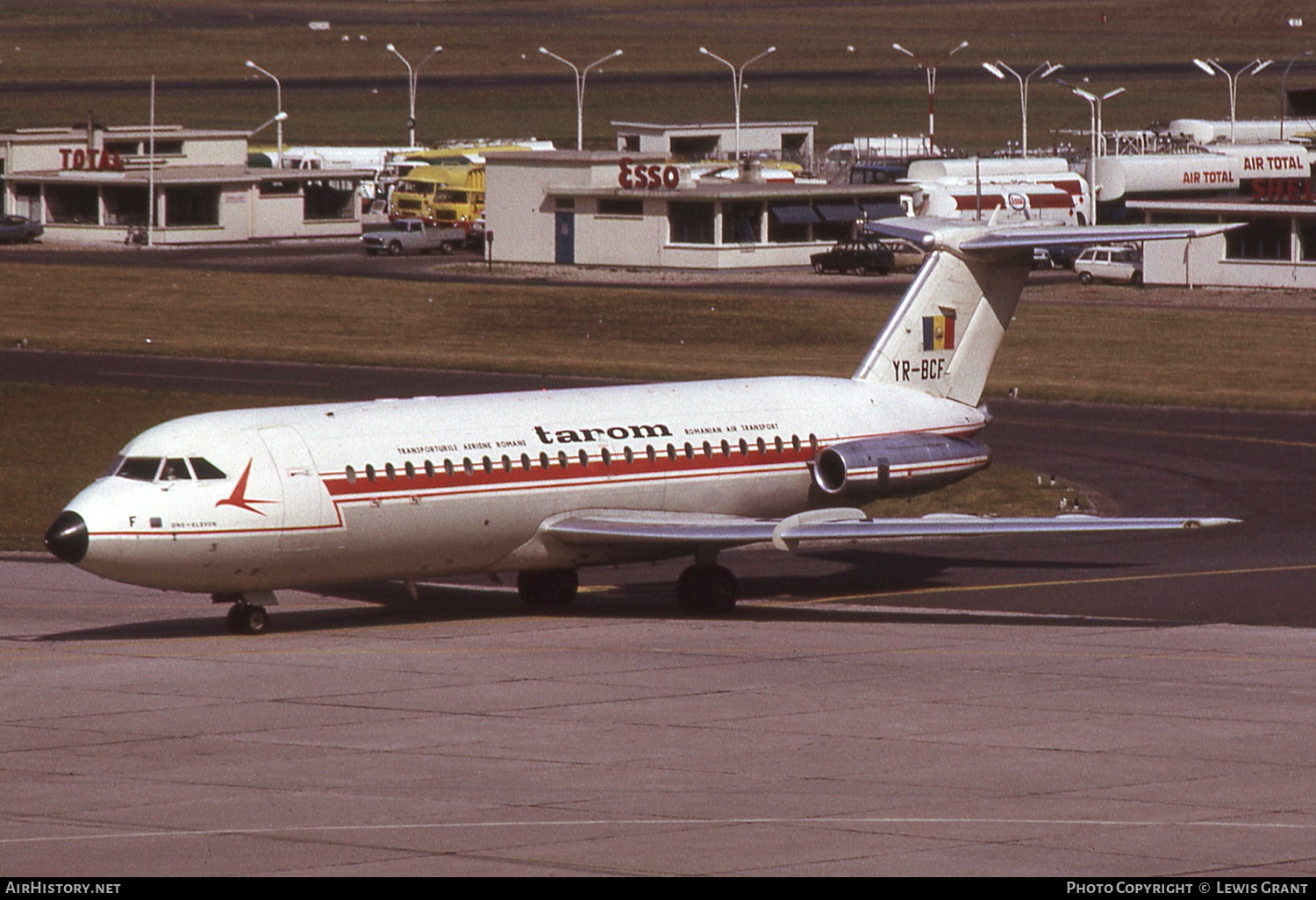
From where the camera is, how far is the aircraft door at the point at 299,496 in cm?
3147

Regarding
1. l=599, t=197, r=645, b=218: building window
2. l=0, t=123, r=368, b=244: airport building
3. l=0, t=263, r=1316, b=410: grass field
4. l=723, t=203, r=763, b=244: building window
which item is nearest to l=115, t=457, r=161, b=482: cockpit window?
l=0, t=263, r=1316, b=410: grass field

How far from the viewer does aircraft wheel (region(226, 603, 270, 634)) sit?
32.9m

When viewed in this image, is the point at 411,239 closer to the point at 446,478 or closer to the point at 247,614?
the point at 247,614

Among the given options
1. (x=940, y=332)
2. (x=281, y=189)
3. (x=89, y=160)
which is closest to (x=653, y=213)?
(x=281, y=189)

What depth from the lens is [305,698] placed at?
2769 centimetres

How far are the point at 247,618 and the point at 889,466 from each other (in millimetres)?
11096

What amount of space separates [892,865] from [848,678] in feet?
34.9

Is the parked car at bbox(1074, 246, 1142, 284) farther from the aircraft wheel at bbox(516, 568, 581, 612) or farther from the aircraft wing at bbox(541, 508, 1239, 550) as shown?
the aircraft wheel at bbox(516, 568, 581, 612)

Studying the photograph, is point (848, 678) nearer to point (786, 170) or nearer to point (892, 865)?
point (892, 865)

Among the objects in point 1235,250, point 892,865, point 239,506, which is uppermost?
point 1235,250

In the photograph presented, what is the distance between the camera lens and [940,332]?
3931 centimetres

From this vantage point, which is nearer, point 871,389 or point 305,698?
point 305,698

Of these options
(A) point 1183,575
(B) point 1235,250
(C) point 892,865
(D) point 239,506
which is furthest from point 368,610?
(B) point 1235,250

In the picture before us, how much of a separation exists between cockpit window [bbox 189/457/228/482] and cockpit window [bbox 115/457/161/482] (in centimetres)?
52
